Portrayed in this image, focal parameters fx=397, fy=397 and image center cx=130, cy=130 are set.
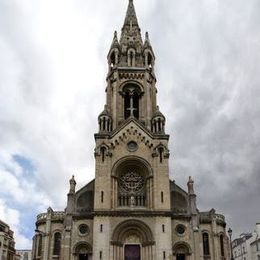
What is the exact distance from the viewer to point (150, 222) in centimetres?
4231

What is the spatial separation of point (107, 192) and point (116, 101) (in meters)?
12.5

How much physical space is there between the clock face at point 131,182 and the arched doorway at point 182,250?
7.43m

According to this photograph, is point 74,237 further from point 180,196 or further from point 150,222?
point 180,196

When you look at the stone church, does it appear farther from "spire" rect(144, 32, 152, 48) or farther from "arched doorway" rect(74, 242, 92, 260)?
"spire" rect(144, 32, 152, 48)

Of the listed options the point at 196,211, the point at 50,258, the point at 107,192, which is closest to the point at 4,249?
the point at 50,258

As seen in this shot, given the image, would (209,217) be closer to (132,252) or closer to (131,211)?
(131,211)

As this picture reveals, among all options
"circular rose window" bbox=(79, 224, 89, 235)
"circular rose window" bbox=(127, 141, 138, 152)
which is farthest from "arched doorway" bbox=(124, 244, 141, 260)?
"circular rose window" bbox=(127, 141, 138, 152)

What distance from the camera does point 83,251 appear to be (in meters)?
42.2

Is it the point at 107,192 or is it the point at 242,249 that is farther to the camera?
the point at 242,249

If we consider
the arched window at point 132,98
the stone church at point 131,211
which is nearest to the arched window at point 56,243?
the stone church at point 131,211

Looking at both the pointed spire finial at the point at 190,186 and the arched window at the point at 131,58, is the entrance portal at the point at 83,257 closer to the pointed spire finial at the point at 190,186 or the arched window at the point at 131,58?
the pointed spire finial at the point at 190,186

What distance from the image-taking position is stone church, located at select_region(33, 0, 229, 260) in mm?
41844

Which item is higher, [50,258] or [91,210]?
[91,210]

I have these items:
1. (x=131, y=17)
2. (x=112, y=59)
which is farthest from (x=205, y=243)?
(x=131, y=17)
